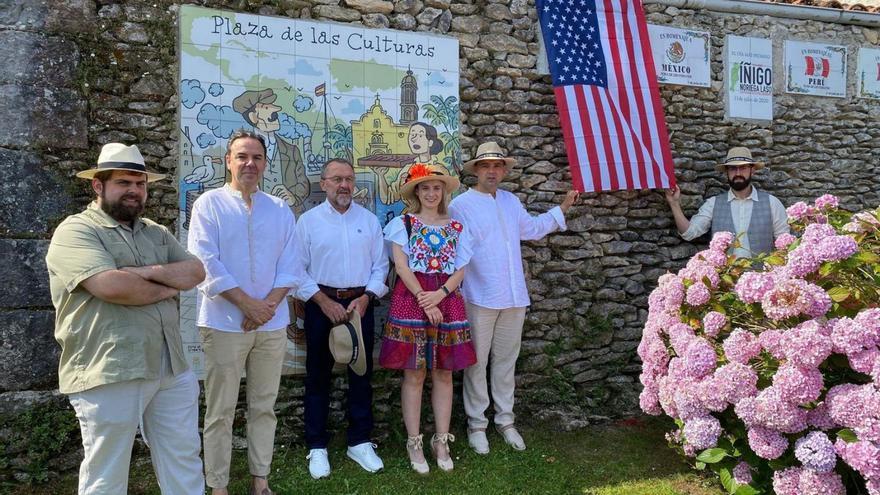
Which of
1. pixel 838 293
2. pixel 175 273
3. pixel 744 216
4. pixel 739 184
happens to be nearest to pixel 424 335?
A: pixel 175 273

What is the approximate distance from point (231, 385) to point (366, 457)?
3.49 ft

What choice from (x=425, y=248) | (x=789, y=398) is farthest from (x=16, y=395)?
(x=789, y=398)

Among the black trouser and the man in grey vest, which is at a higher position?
the man in grey vest

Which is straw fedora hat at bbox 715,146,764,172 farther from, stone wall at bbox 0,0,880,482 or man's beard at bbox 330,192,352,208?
man's beard at bbox 330,192,352,208

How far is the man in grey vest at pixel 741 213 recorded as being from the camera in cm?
500

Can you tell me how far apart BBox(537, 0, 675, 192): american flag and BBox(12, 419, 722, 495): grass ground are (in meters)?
2.03

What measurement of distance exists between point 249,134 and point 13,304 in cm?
173

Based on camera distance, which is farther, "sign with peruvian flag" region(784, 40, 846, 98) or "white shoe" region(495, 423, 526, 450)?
"sign with peruvian flag" region(784, 40, 846, 98)

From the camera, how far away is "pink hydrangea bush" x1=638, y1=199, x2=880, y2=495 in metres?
2.82

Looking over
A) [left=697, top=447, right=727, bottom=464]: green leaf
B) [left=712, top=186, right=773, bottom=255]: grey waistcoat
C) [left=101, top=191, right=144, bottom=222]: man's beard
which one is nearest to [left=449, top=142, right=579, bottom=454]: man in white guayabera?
[left=697, top=447, right=727, bottom=464]: green leaf

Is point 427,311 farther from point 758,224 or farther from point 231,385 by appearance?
point 758,224

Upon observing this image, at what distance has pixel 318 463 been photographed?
3.88 meters

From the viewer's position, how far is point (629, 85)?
5.25m

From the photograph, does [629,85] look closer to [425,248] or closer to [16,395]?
[425,248]
